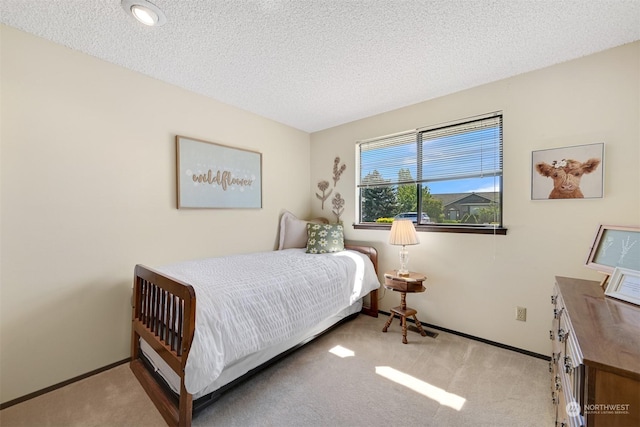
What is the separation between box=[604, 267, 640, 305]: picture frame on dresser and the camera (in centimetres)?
120

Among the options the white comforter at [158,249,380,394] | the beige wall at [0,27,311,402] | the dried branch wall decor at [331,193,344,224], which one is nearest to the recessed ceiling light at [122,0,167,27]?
the beige wall at [0,27,311,402]

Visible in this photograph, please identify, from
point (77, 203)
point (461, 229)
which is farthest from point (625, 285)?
point (77, 203)

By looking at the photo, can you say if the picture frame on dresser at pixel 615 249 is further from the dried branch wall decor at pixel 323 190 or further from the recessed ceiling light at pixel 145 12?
the recessed ceiling light at pixel 145 12

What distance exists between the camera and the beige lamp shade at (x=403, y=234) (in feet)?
8.11

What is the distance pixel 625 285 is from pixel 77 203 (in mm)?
3310

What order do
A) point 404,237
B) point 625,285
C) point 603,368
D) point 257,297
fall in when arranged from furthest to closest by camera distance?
1. point 404,237
2. point 257,297
3. point 625,285
4. point 603,368

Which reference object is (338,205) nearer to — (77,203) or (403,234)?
(403,234)

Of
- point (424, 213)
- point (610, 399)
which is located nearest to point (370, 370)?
point (610, 399)

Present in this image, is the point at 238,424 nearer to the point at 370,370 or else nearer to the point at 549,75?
the point at 370,370

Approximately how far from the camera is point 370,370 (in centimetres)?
194

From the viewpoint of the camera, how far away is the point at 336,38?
5.60 ft

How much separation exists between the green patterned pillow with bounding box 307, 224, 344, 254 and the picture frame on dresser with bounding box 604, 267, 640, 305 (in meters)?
2.10

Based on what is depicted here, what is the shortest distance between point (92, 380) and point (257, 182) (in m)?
2.15

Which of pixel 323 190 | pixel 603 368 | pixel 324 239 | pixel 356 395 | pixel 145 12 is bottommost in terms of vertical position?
pixel 356 395
